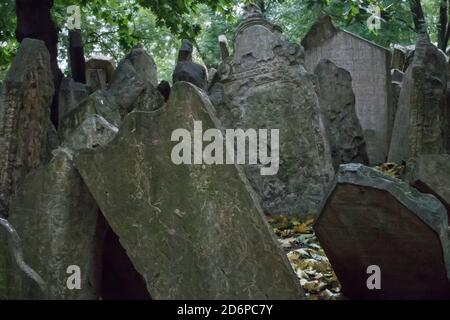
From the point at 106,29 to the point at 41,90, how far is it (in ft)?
44.0

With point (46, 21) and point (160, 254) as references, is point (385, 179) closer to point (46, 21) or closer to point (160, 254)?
point (160, 254)

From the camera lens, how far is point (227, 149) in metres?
3.29

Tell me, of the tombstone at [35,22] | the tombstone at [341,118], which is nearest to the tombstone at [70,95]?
the tombstone at [35,22]

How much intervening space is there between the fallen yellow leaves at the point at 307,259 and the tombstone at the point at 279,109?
1.01ft

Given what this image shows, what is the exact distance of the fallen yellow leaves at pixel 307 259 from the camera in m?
4.07

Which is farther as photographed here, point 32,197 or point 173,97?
point 32,197

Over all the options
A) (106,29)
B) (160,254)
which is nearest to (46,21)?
(160,254)

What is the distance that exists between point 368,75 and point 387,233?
17.8ft

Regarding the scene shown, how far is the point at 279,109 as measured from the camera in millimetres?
6172

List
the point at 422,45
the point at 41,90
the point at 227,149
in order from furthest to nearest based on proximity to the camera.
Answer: the point at 422,45 < the point at 41,90 < the point at 227,149

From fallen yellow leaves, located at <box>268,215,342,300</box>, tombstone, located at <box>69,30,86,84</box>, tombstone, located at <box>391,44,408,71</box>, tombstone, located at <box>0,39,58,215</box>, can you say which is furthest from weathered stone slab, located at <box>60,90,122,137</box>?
tombstone, located at <box>391,44,408,71</box>

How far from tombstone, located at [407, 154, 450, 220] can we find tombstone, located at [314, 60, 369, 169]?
2348mm

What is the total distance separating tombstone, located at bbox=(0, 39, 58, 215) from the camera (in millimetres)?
5352

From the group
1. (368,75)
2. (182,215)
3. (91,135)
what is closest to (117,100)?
(91,135)
